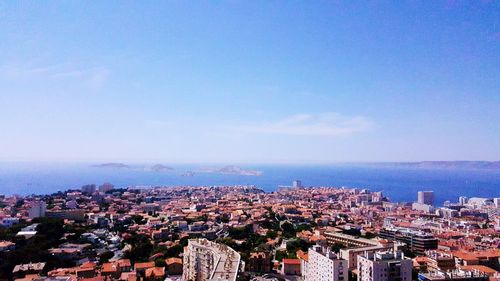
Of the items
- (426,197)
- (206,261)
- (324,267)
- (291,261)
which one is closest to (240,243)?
(291,261)

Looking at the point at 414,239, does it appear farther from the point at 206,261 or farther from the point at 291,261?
the point at 206,261

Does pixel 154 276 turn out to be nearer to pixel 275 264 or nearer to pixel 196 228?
pixel 275 264

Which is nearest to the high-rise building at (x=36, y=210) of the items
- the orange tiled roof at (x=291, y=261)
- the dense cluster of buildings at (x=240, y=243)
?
the dense cluster of buildings at (x=240, y=243)

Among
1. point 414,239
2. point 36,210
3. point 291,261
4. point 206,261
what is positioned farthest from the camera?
point 36,210

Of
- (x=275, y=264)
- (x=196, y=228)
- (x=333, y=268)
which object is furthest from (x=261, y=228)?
(x=333, y=268)

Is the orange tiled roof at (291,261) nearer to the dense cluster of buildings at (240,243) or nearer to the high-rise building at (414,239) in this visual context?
the dense cluster of buildings at (240,243)

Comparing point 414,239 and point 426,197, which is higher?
point 426,197

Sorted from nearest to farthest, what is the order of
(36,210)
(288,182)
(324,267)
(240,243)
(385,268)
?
(385,268) → (324,267) → (240,243) → (36,210) → (288,182)
